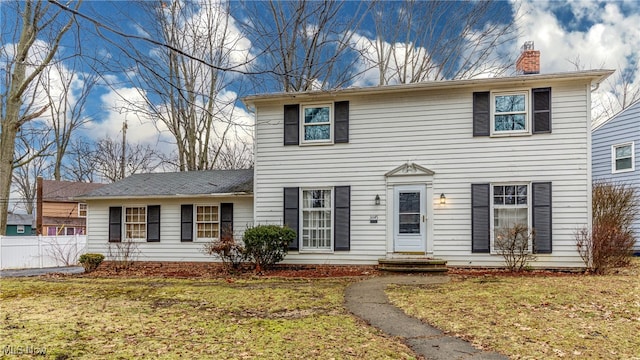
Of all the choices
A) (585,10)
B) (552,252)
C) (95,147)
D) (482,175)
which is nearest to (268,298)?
(482,175)

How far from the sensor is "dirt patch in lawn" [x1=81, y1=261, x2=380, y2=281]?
32.9ft

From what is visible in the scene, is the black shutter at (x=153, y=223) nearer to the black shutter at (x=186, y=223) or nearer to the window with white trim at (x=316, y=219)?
the black shutter at (x=186, y=223)

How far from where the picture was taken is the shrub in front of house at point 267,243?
10.3 m

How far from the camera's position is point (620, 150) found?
589 inches

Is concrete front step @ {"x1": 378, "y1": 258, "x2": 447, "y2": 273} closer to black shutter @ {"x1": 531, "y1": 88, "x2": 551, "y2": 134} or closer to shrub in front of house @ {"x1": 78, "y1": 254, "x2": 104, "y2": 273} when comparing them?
black shutter @ {"x1": 531, "y1": 88, "x2": 551, "y2": 134}

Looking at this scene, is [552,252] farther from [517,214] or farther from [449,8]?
[449,8]

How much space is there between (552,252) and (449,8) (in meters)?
12.6

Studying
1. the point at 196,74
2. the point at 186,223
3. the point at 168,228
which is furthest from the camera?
the point at 196,74

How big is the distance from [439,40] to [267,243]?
13.2 metres

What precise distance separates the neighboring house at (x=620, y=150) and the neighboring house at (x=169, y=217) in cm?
1361

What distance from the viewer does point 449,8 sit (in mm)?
18000

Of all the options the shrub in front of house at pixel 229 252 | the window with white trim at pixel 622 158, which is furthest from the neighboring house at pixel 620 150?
the shrub in front of house at pixel 229 252

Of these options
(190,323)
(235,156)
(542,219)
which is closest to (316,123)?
(542,219)

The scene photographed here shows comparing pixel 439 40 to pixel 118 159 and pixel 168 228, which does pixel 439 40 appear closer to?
pixel 168 228
